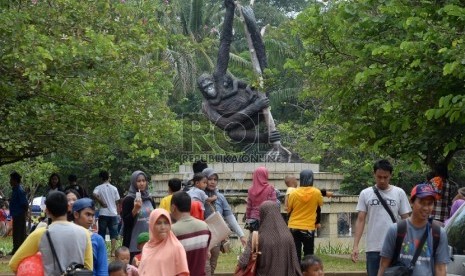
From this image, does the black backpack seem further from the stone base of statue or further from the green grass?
the stone base of statue

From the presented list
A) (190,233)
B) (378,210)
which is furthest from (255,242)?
(378,210)

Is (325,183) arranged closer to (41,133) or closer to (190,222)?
(41,133)

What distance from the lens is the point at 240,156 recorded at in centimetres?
2833

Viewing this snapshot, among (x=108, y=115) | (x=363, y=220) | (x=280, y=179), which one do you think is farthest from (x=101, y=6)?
(x=363, y=220)

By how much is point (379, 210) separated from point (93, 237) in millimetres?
3599

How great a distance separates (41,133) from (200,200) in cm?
805

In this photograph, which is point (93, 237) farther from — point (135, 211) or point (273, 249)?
point (135, 211)

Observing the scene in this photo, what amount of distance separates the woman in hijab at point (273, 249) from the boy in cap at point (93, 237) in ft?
7.05

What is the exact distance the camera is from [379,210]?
39.7 feet

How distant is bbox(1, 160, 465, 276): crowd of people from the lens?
8.80 meters

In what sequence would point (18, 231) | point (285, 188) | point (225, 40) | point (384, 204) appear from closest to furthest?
point (384, 204) < point (18, 231) < point (285, 188) < point (225, 40)

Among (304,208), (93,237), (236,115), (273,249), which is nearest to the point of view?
(93,237)

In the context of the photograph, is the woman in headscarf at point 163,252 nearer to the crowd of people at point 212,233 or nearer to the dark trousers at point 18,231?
the crowd of people at point 212,233

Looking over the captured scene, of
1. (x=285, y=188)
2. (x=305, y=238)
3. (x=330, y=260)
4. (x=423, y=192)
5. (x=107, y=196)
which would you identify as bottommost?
(x=330, y=260)
